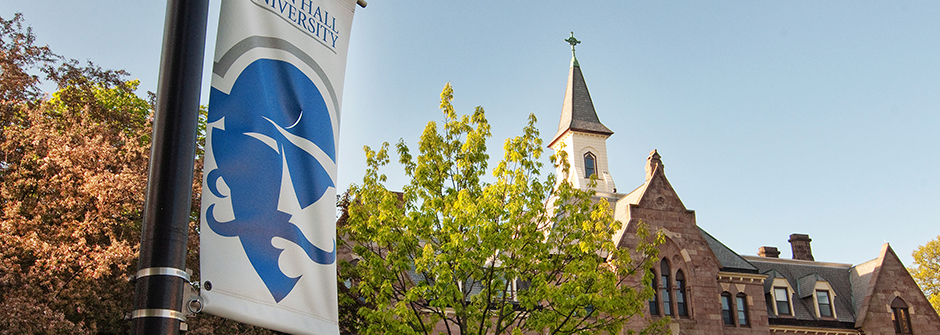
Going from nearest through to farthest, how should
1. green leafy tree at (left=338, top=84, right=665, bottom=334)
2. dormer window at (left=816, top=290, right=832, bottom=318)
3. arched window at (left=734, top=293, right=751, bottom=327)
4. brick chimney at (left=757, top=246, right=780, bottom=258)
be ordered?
green leafy tree at (left=338, top=84, right=665, bottom=334) < arched window at (left=734, top=293, right=751, bottom=327) < dormer window at (left=816, top=290, right=832, bottom=318) < brick chimney at (left=757, top=246, right=780, bottom=258)

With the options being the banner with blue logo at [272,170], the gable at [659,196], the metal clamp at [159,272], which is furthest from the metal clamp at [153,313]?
the gable at [659,196]

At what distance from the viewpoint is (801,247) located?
136ft

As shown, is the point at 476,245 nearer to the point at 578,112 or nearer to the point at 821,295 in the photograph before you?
the point at 821,295

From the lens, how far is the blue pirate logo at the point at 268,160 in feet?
15.0

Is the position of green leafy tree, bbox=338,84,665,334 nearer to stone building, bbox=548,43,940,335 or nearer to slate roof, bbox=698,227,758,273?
stone building, bbox=548,43,940,335

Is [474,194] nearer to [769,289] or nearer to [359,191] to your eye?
[359,191]

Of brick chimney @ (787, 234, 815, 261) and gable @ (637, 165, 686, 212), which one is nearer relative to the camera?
gable @ (637, 165, 686, 212)

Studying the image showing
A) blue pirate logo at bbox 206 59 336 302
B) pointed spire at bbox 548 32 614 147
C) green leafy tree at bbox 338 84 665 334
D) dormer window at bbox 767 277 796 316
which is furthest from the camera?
pointed spire at bbox 548 32 614 147

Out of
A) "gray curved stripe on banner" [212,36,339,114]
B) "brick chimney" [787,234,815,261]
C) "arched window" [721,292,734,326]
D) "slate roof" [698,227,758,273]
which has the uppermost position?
"brick chimney" [787,234,815,261]

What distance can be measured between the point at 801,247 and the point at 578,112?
1949 cm

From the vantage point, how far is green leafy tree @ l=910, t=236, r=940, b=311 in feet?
159

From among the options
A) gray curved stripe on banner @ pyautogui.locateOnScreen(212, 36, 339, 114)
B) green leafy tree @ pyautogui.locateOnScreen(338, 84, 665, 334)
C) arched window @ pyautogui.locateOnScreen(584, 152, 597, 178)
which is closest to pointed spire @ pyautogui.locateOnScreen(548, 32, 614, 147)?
arched window @ pyautogui.locateOnScreen(584, 152, 597, 178)

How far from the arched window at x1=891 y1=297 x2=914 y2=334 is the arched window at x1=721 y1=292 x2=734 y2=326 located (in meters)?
9.30

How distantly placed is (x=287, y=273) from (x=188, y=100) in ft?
4.68
